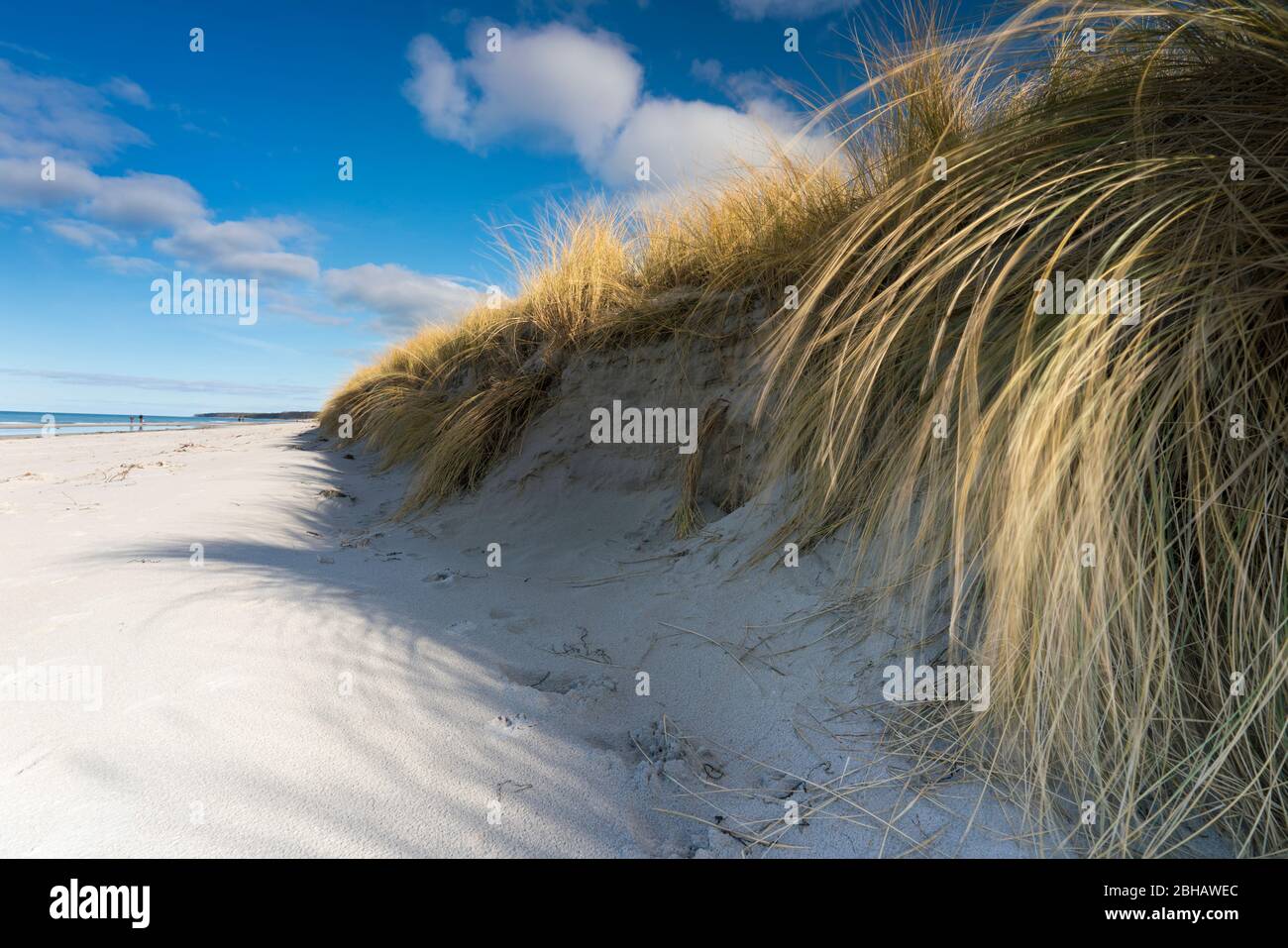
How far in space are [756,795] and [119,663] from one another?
182cm

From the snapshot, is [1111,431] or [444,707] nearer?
[1111,431]

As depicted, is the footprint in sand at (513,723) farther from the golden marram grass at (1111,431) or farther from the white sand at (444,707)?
the golden marram grass at (1111,431)

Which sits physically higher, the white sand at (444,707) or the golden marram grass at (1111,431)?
the golden marram grass at (1111,431)

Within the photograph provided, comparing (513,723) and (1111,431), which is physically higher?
(1111,431)

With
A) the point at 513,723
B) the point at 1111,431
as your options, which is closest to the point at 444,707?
the point at 513,723

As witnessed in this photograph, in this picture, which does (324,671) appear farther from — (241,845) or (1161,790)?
(1161,790)

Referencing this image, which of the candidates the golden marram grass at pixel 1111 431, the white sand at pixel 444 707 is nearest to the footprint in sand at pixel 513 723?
the white sand at pixel 444 707

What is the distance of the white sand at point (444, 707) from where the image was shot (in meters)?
1.28

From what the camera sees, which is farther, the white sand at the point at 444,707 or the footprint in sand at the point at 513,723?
the footprint in sand at the point at 513,723

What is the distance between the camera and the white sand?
4.21 ft

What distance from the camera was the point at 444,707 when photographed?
1747mm

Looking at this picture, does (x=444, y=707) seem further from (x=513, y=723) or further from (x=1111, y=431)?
(x=1111, y=431)
